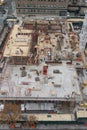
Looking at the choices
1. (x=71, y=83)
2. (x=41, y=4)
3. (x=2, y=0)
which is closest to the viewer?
(x=71, y=83)

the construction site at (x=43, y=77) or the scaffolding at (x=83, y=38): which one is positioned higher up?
the scaffolding at (x=83, y=38)

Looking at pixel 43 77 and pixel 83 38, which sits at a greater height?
pixel 83 38

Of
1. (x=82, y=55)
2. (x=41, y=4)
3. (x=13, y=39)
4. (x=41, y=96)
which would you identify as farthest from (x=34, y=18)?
(x=41, y=96)

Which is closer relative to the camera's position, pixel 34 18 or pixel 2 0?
pixel 34 18

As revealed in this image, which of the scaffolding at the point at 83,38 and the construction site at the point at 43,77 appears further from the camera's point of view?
the scaffolding at the point at 83,38

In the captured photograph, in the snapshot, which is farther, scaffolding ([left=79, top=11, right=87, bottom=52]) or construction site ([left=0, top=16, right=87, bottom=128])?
scaffolding ([left=79, top=11, right=87, bottom=52])

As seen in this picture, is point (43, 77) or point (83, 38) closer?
point (43, 77)

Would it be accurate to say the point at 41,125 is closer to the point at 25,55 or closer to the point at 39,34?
the point at 25,55

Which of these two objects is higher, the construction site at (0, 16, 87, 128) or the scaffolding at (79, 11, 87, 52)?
the scaffolding at (79, 11, 87, 52)
